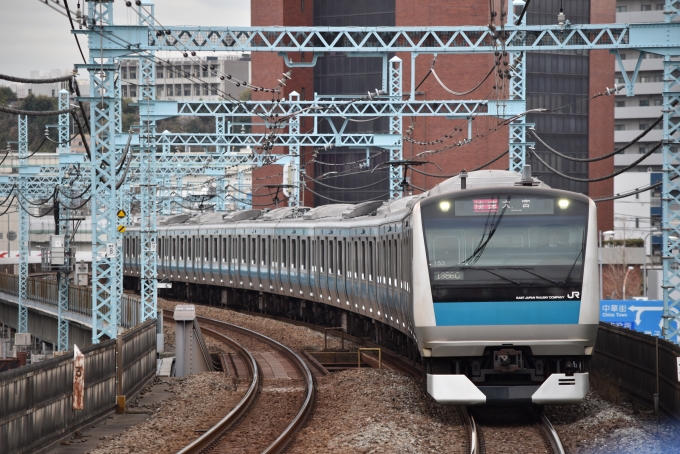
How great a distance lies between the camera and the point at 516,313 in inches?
513

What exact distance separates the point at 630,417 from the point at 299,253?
19.4 meters

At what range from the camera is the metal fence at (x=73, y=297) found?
26.2 metres

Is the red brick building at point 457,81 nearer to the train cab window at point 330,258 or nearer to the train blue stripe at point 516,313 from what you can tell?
the train cab window at point 330,258

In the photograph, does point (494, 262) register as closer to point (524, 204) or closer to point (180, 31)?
point (524, 204)

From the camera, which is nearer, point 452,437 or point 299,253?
point 452,437

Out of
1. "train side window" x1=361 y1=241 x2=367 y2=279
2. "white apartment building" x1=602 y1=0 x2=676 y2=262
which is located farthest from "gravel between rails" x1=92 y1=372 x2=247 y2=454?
"white apartment building" x1=602 y1=0 x2=676 y2=262

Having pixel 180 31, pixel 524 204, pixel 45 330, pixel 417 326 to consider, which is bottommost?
pixel 45 330

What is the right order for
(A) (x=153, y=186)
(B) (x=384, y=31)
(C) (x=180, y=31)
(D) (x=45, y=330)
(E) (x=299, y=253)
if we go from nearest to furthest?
(C) (x=180, y=31), (B) (x=384, y=31), (A) (x=153, y=186), (E) (x=299, y=253), (D) (x=45, y=330)

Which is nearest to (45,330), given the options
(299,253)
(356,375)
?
(299,253)

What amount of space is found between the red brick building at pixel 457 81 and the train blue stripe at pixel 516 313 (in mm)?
52713

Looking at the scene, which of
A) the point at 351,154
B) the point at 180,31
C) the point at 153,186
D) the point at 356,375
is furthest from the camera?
the point at 351,154

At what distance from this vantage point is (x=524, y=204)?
522 inches

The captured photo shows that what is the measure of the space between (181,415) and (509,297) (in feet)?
15.9

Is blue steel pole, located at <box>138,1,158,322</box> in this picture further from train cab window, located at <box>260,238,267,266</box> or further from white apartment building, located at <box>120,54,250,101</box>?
white apartment building, located at <box>120,54,250,101</box>
